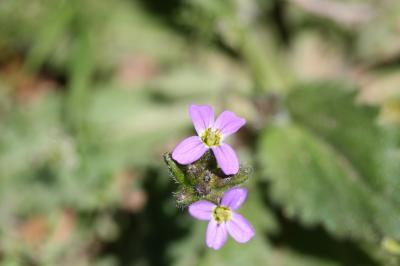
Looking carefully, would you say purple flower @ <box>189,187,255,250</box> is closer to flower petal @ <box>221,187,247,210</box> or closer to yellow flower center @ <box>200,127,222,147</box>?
flower petal @ <box>221,187,247,210</box>

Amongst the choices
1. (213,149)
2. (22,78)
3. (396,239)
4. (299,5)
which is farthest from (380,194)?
(22,78)

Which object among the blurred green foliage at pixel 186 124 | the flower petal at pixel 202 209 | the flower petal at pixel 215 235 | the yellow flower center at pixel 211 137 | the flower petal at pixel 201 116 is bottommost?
the flower petal at pixel 215 235

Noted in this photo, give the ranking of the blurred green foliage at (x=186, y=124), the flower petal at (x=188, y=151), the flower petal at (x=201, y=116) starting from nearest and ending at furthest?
the flower petal at (x=188, y=151), the flower petal at (x=201, y=116), the blurred green foliage at (x=186, y=124)

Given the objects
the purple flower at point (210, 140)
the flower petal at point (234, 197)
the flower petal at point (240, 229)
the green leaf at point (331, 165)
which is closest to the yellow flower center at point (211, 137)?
the purple flower at point (210, 140)

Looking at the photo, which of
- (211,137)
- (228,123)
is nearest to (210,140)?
(211,137)

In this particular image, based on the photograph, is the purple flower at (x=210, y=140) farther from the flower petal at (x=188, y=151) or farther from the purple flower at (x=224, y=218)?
the purple flower at (x=224, y=218)

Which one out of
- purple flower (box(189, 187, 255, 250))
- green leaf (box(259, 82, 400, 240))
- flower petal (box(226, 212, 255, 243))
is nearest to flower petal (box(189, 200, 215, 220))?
purple flower (box(189, 187, 255, 250))

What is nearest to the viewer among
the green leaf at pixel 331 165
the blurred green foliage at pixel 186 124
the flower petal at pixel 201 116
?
the flower petal at pixel 201 116

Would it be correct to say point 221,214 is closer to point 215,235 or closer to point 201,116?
point 215,235
